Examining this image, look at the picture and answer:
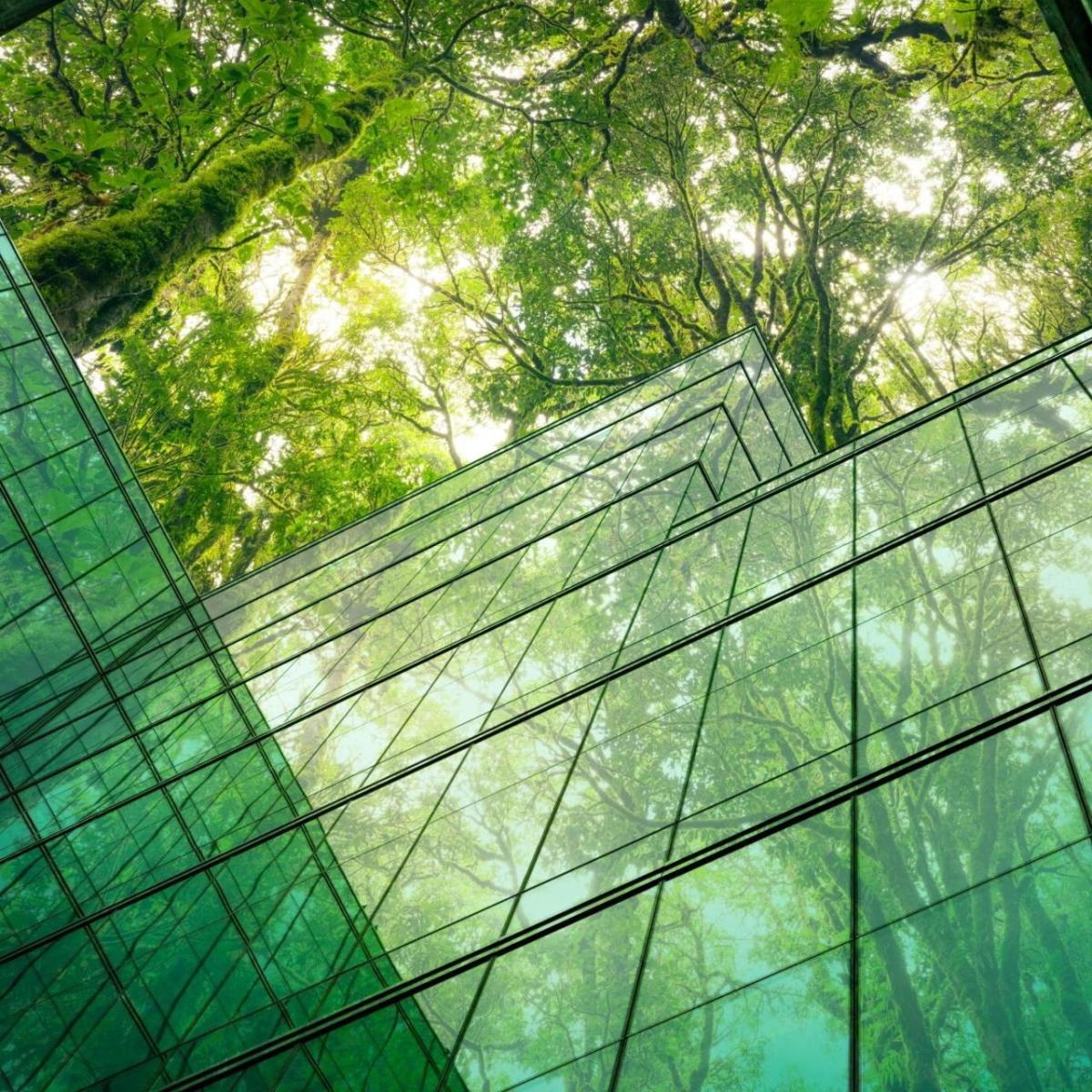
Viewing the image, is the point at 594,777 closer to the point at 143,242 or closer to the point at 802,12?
the point at 802,12

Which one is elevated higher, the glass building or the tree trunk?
the tree trunk

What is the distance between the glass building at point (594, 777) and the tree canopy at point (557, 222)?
763cm

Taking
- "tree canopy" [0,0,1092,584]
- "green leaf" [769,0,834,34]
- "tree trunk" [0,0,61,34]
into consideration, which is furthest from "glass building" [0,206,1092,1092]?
"tree canopy" [0,0,1092,584]

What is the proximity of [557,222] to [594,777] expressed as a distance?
1845 cm

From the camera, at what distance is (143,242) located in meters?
12.5

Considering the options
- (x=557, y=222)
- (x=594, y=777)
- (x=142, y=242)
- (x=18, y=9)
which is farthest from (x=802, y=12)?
(x=557, y=222)

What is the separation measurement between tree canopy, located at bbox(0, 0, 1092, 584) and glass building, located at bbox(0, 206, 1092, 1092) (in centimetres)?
763

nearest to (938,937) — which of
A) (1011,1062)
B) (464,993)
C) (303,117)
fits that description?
(1011,1062)

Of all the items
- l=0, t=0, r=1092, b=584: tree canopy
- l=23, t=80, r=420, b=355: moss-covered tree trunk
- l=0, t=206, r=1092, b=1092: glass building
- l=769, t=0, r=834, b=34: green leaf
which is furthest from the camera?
l=0, t=0, r=1092, b=584: tree canopy

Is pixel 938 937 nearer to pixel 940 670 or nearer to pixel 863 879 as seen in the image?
pixel 863 879

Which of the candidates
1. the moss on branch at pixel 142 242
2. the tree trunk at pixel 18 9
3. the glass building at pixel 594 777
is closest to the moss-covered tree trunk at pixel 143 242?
the moss on branch at pixel 142 242

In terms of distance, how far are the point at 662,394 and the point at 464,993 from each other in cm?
735

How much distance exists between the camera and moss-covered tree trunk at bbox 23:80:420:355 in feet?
38.6

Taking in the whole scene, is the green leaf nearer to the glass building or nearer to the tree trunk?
the glass building
